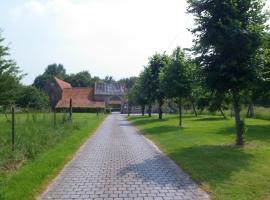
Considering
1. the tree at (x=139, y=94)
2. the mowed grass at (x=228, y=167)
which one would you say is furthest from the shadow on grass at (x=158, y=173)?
the tree at (x=139, y=94)

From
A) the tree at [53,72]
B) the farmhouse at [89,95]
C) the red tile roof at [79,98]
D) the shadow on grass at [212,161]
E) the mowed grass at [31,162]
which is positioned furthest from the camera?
the tree at [53,72]

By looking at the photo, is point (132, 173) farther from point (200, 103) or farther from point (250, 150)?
point (200, 103)

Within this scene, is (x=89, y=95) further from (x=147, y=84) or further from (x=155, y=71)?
(x=155, y=71)

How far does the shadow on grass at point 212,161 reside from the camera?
10384 mm

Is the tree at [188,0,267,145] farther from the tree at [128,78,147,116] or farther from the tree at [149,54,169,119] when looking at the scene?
the tree at [128,78,147,116]

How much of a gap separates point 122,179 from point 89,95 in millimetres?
105156

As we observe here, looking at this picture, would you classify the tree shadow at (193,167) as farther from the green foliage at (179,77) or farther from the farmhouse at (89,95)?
the farmhouse at (89,95)

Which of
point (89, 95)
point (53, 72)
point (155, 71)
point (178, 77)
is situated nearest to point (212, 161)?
point (178, 77)

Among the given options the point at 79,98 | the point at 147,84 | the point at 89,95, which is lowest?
the point at 147,84

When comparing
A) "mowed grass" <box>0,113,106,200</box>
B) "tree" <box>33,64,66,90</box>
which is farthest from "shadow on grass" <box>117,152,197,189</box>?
"tree" <box>33,64,66,90</box>

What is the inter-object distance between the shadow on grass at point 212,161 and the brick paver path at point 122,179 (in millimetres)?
344

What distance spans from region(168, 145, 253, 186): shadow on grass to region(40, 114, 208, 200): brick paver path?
1.13 feet

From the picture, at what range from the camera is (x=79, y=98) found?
11194cm

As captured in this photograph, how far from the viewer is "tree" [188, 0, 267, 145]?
1591cm
